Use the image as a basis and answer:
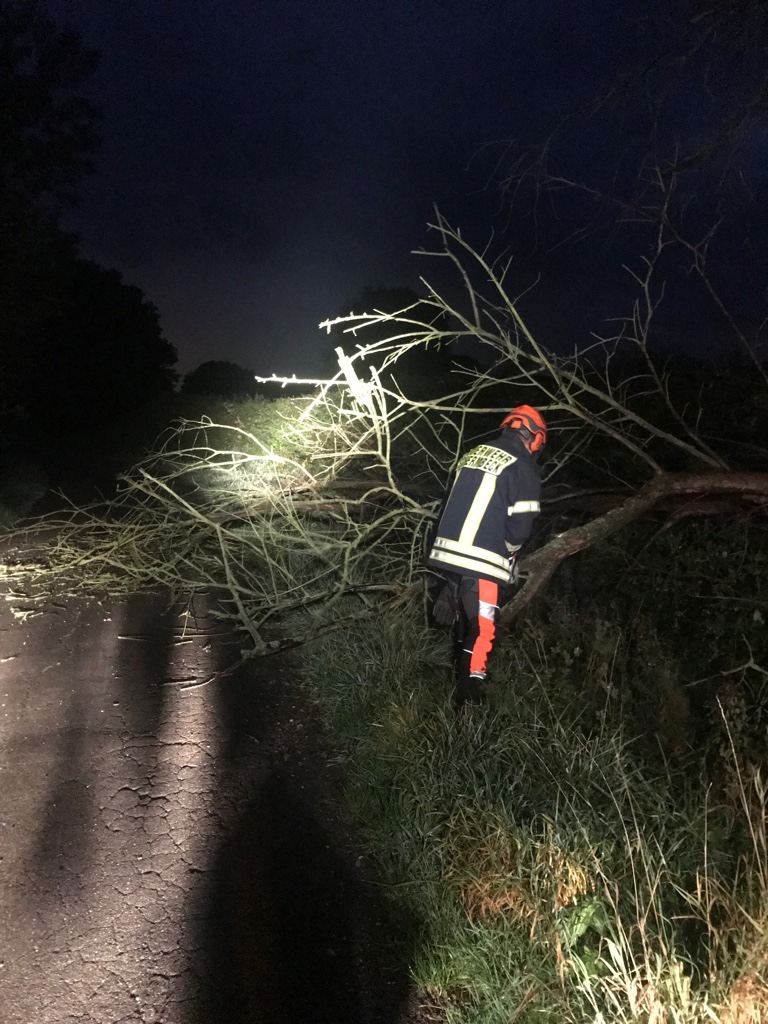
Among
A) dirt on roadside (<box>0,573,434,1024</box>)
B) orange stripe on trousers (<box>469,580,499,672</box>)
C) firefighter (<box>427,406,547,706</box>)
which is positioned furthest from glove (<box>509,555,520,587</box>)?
dirt on roadside (<box>0,573,434,1024</box>)

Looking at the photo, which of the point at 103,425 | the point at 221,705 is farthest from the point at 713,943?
the point at 103,425

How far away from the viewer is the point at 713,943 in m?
2.37

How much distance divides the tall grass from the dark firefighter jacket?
2.92 feet

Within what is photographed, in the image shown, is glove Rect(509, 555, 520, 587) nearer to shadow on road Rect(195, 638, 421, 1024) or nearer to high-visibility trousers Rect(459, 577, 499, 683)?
high-visibility trousers Rect(459, 577, 499, 683)

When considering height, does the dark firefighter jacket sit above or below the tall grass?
above

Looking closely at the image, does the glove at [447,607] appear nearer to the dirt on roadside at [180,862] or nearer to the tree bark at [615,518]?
the tree bark at [615,518]

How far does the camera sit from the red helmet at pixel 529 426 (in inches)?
173

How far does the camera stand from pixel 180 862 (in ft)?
11.4

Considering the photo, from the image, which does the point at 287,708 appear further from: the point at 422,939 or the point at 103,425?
the point at 103,425

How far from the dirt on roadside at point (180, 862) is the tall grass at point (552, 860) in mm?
225

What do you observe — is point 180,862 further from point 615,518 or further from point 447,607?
point 615,518

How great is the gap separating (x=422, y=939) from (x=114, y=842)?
5.29 ft

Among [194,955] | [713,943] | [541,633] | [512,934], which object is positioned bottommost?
[194,955]

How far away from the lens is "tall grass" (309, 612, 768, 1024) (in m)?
2.26
